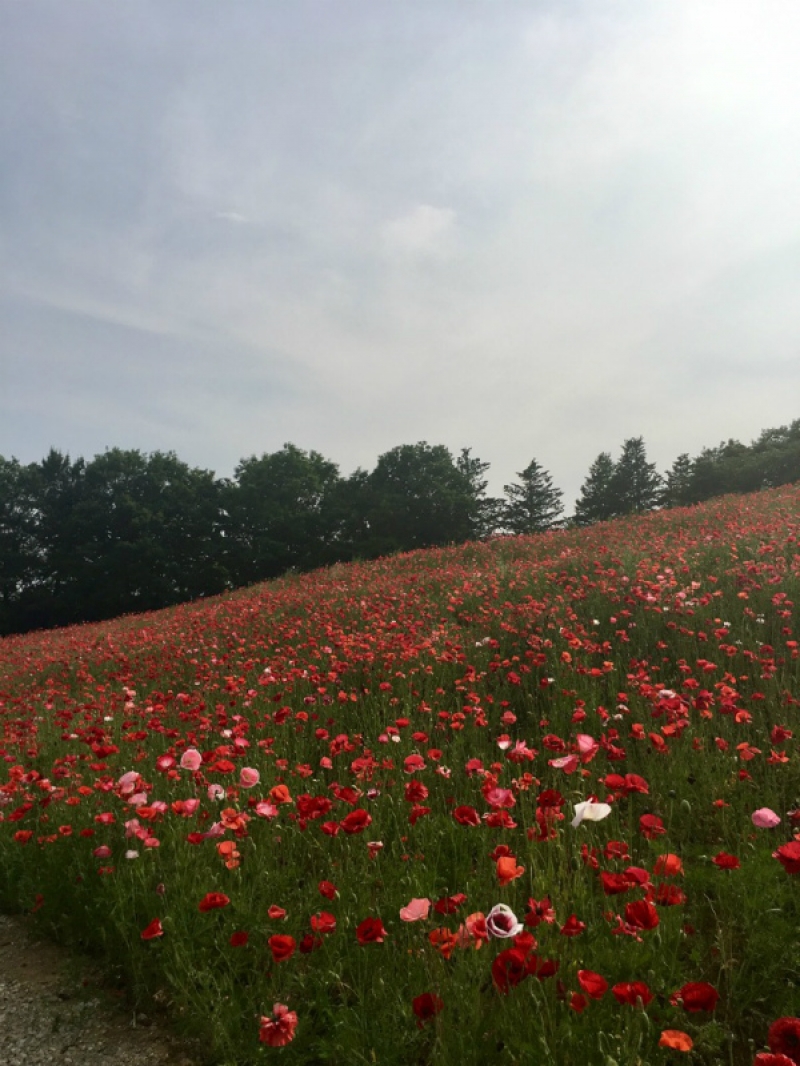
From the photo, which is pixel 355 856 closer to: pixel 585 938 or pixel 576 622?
pixel 585 938

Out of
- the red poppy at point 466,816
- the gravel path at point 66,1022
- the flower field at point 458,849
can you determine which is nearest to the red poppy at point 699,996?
the flower field at point 458,849

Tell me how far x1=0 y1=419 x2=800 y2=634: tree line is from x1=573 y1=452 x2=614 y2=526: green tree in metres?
5.48

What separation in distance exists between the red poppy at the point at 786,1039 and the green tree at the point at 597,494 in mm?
44266

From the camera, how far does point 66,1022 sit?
2693 millimetres

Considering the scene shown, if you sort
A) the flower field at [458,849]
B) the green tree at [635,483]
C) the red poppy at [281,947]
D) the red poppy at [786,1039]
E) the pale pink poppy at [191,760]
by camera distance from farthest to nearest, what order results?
the green tree at [635,483], the pale pink poppy at [191,760], the flower field at [458,849], the red poppy at [281,947], the red poppy at [786,1039]

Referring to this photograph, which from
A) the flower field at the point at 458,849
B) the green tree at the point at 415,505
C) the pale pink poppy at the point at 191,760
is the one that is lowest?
the flower field at the point at 458,849

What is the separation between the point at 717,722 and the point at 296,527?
31575mm

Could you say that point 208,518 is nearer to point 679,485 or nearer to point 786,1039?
point 679,485

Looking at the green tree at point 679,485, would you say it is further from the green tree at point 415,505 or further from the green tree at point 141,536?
the green tree at point 141,536

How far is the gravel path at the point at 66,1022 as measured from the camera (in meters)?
2.47

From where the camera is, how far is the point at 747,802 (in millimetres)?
3586

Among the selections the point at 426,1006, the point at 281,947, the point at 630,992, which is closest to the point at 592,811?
the point at 630,992

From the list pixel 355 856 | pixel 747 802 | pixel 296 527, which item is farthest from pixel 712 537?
pixel 296 527

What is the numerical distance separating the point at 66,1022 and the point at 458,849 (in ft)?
6.20
